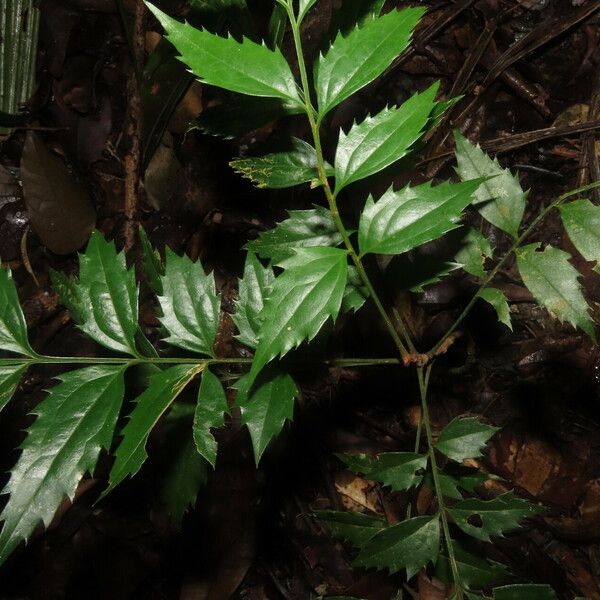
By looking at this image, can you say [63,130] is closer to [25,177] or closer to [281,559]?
[25,177]

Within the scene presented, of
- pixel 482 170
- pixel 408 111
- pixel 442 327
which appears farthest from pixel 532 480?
pixel 408 111

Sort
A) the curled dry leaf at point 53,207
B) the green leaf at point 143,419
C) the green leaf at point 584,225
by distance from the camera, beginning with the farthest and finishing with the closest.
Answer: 1. the curled dry leaf at point 53,207
2. the green leaf at point 584,225
3. the green leaf at point 143,419

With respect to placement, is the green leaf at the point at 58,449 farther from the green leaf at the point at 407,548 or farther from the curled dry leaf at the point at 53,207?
the curled dry leaf at the point at 53,207

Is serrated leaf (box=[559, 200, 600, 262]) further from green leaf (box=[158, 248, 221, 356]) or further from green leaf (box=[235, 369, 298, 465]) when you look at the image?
green leaf (box=[158, 248, 221, 356])

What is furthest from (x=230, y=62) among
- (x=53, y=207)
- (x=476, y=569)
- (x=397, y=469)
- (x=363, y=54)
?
(x=53, y=207)

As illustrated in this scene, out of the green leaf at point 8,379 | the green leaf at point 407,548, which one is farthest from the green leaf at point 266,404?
the green leaf at point 8,379

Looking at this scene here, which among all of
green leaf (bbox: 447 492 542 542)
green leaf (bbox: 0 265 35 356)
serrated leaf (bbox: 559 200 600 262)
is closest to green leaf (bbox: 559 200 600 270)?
serrated leaf (bbox: 559 200 600 262)
